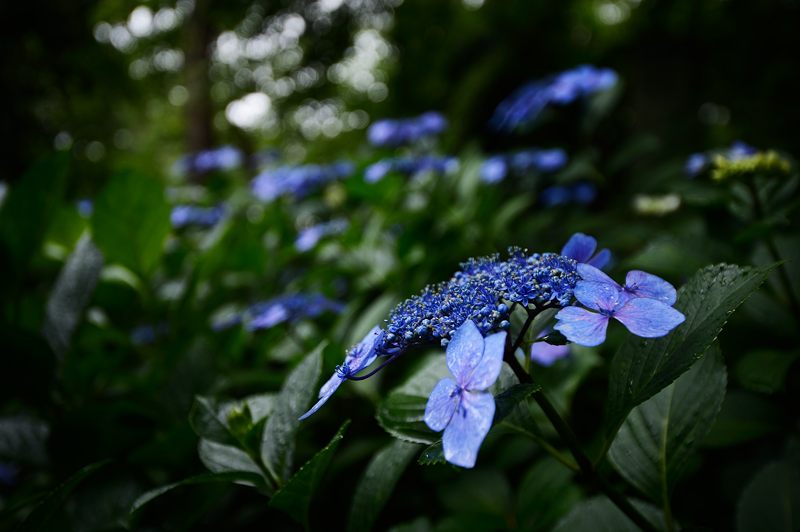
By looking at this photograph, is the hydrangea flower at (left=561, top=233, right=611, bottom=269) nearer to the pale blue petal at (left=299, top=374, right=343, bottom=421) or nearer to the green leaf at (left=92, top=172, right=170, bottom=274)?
the pale blue petal at (left=299, top=374, right=343, bottom=421)

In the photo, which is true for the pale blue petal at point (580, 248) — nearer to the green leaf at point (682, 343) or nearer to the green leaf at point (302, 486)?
the green leaf at point (682, 343)

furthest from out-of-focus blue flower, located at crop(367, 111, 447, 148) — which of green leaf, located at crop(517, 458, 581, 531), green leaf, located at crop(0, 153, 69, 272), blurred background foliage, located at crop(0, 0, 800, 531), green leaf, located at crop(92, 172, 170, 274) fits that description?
green leaf, located at crop(517, 458, 581, 531)

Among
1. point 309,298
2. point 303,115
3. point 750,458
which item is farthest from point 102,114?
point 750,458

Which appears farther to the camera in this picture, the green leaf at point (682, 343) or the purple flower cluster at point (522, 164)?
the purple flower cluster at point (522, 164)

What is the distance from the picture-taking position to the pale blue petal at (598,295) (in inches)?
24.8

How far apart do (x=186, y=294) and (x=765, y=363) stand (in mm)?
1268

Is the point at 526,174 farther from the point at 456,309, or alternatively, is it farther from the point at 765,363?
the point at 456,309

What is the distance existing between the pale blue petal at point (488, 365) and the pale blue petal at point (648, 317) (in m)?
0.14

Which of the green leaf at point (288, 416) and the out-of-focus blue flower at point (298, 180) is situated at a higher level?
the out-of-focus blue flower at point (298, 180)

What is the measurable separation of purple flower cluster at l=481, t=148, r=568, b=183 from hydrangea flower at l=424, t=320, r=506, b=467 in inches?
65.9

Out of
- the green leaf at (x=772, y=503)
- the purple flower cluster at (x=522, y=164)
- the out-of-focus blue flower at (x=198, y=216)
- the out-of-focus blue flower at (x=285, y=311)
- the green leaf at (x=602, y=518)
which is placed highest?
the out-of-focus blue flower at (x=198, y=216)

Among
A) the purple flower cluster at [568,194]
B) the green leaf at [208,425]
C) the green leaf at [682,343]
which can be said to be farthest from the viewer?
the purple flower cluster at [568,194]

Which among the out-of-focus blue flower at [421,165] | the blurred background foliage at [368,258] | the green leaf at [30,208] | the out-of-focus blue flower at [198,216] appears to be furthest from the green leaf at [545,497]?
the out-of-focus blue flower at [198,216]

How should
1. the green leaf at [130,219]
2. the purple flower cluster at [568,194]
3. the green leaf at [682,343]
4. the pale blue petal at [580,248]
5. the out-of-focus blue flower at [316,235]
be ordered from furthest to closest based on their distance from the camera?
the purple flower cluster at [568,194] < the out-of-focus blue flower at [316,235] < the green leaf at [130,219] < the pale blue petal at [580,248] < the green leaf at [682,343]
